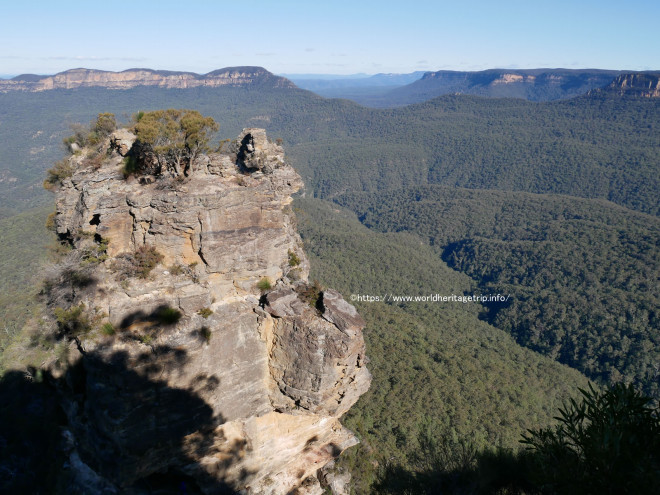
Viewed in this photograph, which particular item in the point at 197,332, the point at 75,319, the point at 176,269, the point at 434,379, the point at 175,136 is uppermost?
the point at 175,136

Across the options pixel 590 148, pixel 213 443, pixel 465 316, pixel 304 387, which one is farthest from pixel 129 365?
pixel 590 148

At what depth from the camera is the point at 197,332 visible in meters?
12.6

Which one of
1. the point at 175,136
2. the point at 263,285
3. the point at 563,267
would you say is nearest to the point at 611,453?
the point at 263,285

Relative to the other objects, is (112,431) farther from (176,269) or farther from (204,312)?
(176,269)

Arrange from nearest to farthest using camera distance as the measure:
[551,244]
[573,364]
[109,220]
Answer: [109,220]
[573,364]
[551,244]

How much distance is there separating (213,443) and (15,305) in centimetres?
2765

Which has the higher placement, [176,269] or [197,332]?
[176,269]

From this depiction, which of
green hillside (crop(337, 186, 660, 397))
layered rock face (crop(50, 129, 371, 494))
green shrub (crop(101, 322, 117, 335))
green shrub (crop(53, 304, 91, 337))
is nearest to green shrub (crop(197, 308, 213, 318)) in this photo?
layered rock face (crop(50, 129, 371, 494))

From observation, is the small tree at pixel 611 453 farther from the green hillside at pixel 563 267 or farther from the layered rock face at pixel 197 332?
the green hillside at pixel 563 267

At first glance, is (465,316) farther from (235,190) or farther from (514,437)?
(235,190)

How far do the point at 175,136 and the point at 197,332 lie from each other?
759 centimetres

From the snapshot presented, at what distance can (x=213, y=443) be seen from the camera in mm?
14258

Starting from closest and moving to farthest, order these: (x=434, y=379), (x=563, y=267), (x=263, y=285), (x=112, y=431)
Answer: (x=112, y=431) < (x=263, y=285) < (x=434, y=379) < (x=563, y=267)

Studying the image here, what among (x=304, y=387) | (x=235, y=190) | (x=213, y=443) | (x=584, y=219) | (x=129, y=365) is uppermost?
(x=235, y=190)
